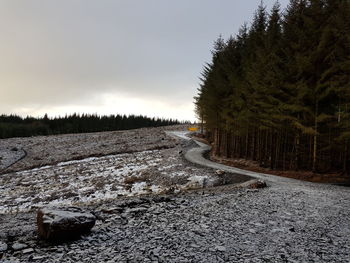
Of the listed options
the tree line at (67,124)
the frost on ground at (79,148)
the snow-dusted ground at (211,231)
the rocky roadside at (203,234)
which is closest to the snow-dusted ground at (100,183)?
the snow-dusted ground at (211,231)

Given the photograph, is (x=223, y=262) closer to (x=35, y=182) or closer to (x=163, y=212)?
(x=163, y=212)

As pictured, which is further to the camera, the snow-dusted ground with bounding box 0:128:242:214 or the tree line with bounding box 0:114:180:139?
the tree line with bounding box 0:114:180:139

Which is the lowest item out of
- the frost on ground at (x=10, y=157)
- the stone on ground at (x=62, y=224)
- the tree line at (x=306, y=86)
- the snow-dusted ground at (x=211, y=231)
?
the frost on ground at (x=10, y=157)

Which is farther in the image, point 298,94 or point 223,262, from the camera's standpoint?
point 298,94

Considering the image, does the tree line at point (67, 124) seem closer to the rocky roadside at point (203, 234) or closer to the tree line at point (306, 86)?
the tree line at point (306, 86)

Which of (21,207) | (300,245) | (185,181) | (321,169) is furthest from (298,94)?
(21,207)

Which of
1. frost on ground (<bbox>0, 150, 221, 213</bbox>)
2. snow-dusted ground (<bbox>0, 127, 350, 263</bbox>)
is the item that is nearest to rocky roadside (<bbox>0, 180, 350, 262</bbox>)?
snow-dusted ground (<bbox>0, 127, 350, 263</bbox>)

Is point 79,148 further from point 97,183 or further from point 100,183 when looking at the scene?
point 100,183

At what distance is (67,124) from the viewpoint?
91.4 metres

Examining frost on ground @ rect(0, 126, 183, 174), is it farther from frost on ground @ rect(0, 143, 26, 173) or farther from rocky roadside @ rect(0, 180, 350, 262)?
rocky roadside @ rect(0, 180, 350, 262)

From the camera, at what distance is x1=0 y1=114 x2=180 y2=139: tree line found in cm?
7966

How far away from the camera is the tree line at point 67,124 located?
261 ft

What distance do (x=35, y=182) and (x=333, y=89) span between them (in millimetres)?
23319

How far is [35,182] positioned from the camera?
18.7m
